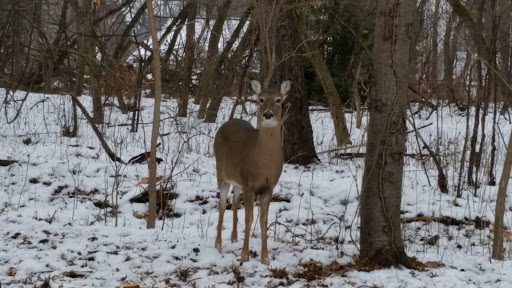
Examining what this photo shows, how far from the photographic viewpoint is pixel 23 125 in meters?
13.2

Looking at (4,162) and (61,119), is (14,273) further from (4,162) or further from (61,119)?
(61,119)

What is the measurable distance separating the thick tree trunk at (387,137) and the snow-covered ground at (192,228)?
10.7 inches

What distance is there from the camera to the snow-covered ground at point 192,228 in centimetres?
520

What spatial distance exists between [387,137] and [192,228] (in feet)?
9.06

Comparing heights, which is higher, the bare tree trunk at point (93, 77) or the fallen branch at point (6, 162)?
the bare tree trunk at point (93, 77)

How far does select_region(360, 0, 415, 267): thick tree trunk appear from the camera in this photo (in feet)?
17.2

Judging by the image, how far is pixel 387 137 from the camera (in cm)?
526

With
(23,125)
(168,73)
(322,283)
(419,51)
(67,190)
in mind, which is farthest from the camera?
(168,73)

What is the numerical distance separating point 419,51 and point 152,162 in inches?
500

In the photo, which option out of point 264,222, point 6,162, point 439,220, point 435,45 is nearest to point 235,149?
point 264,222

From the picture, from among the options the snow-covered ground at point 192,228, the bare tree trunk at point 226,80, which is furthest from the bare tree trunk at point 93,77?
the bare tree trunk at point 226,80

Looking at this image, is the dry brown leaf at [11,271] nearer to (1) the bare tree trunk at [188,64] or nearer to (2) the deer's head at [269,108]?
(2) the deer's head at [269,108]

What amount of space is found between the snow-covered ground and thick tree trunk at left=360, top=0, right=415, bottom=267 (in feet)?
0.89

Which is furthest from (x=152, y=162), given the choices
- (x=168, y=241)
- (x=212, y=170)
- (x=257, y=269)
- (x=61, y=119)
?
(x=61, y=119)
